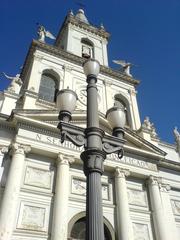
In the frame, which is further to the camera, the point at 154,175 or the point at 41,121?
the point at 154,175

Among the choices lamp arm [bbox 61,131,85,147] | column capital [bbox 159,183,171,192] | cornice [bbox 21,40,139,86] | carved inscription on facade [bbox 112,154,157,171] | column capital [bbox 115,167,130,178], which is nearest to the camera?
lamp arm [bbox 61,131,85,147]

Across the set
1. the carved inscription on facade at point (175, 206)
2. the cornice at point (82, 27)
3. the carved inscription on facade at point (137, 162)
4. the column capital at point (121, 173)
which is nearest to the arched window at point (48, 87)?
the carved inscription on facade at point (137, 162)

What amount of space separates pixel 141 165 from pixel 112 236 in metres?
4.34

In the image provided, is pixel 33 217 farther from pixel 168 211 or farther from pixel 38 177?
pixel 168 211

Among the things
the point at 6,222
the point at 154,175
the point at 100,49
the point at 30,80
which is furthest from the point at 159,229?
the point at 100,49

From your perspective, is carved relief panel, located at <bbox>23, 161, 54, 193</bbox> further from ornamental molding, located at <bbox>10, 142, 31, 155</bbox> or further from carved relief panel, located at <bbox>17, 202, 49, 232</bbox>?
carved relief panel, located at <bbox>17, 202, 49, 232</bbox>

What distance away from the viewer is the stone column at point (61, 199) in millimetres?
10867

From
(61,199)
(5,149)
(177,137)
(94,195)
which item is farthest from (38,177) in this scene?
(177,137)

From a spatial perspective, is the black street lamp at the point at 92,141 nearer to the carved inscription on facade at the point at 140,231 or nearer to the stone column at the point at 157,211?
the carved inscription on facade at the point at 140,231

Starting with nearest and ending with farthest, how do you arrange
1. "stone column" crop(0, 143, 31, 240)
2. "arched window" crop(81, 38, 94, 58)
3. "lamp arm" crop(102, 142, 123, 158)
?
1. "lamp arm" crop(102, 142, 123, 158)
2. "stone column" crop(0, 143, 31, 240)
3. "arched window" crop(81, 38, 94, 58)

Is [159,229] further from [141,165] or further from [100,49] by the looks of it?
[100,49]

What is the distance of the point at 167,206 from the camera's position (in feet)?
47.4

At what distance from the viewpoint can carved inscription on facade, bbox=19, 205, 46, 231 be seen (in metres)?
11.1

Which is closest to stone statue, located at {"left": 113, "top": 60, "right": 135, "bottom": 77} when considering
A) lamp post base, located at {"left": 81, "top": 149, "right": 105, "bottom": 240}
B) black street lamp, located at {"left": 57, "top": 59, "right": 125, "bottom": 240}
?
black street lamp, located at {"left": 57, "top": 59, "right": 125, "bottom": 240}
